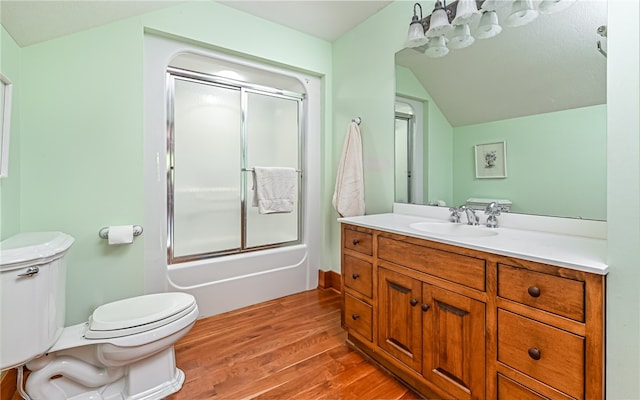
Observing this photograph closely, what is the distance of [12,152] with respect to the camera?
56.7 inches

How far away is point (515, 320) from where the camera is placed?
3.36 ft

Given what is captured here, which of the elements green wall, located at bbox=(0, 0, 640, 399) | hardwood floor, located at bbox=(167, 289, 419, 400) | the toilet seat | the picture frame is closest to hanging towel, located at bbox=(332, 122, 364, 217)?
green wall, located at bbox=(0, 0, 640, 399)

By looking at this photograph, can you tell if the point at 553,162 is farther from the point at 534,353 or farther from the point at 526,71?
the point at 534,353

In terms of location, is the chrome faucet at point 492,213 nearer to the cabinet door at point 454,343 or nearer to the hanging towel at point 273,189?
the cabinet door at point 454,343

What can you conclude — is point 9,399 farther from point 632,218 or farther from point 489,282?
point 632,218

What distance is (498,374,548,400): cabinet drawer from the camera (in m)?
0.99

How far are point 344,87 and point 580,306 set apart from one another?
89.9 inches

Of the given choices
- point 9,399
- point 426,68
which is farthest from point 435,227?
point 9,399

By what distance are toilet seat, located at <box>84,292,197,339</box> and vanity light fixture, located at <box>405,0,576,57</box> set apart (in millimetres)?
2120

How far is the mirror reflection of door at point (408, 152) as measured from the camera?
2.04 meters

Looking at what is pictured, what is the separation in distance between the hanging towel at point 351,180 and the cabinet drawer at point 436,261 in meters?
0.79

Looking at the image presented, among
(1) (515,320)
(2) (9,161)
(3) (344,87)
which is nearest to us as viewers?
(1) (515,320)

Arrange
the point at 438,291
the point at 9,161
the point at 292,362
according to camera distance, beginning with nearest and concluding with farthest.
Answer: the point at 438,291
the point at 9,161
the point at 292,362

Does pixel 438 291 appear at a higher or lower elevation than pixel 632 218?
lower
